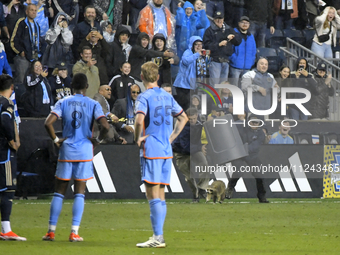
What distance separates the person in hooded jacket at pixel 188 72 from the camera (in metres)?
14.9

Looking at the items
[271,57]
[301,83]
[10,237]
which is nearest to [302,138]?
[301,83]

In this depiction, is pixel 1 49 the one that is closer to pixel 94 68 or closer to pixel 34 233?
pixel 94 68

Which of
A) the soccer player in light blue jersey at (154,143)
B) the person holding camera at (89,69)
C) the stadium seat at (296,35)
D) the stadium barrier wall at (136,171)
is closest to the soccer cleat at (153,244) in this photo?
the soccer player in light blue jersey at (154,143)

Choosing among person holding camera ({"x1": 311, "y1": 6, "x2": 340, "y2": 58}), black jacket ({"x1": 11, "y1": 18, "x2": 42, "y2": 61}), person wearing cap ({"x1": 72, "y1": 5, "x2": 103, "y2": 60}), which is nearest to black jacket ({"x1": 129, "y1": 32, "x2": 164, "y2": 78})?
person wearing cap ({"x1": 72, "y1": 5, "x2": 103, "y2": 60})

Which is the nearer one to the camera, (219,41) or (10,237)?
(10,237)

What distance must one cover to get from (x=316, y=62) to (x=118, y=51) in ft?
17.7

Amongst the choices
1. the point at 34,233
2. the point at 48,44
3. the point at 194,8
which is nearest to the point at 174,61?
the point at 194,8

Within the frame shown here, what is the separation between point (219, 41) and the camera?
15.5 meters

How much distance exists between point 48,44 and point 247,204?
6.10 m

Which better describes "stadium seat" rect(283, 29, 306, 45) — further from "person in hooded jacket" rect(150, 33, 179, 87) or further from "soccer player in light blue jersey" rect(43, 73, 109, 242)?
"soccer player in light blue jersey" rect(43, 73, 109, 242)

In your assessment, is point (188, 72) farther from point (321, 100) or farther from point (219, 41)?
point (321, 100)

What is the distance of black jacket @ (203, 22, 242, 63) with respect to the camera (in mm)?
15445

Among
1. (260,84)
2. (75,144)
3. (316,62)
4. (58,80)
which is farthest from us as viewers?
(316,62)

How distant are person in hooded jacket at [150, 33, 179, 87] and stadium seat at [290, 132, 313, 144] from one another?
3.28 m
